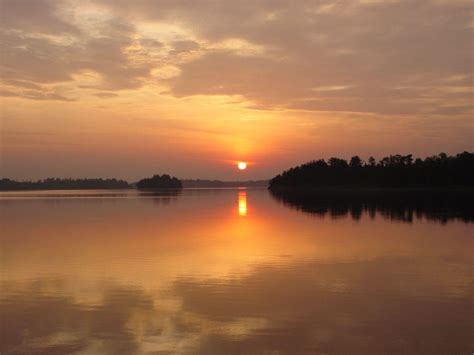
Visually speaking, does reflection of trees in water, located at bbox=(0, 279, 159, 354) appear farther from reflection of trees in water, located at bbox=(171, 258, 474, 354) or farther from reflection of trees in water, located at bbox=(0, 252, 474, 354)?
reflection of trees in water, located at bbox=(171, 258, 474, 354)

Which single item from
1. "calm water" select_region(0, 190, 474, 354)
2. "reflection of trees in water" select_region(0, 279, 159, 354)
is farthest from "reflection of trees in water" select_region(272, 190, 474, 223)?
"reflection of trees in water" select_region(0, 279, 159, 354)

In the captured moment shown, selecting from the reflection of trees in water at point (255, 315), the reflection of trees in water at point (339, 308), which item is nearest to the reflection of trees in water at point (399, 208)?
the reflection of trees in water at point (339, 308)

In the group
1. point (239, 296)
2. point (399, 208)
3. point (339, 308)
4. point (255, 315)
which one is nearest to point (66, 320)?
point (255, 315)

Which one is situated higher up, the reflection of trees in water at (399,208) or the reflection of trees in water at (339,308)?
the reflection of trees in water at (399,208)

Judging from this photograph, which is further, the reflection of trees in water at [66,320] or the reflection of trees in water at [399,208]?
the reflection of trees in water at [399,208]

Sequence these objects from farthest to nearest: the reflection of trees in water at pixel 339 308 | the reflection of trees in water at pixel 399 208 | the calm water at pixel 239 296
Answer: the reflection of trees in water at pixel 399 208 → the calm water at pixel 239 296 → the reflection of trees in water at pixel 339 308

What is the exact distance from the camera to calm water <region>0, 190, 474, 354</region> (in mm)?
10703

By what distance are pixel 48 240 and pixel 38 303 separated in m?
17.0

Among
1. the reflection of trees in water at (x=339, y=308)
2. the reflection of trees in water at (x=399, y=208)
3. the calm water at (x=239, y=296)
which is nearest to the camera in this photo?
the reflection of trees in water at (x=339, y=308)

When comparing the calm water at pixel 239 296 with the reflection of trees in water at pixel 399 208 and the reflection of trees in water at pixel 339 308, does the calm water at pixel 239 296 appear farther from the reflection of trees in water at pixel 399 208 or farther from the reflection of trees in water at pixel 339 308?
the reflection of trees in water at pixel 399 208

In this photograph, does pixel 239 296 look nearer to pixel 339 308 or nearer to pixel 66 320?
pixel 339 308

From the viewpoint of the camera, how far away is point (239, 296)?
14.8 meters

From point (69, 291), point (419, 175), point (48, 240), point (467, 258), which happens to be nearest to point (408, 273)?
point (467, 258)

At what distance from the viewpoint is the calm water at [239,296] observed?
10.7 metres
